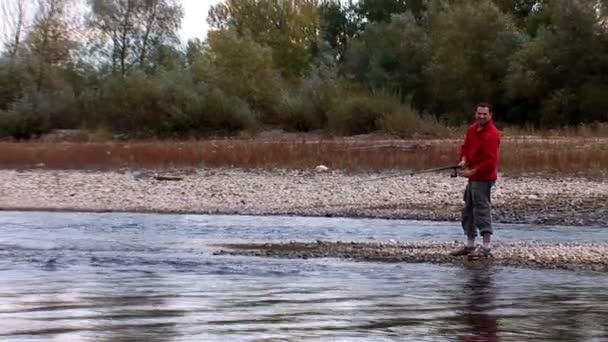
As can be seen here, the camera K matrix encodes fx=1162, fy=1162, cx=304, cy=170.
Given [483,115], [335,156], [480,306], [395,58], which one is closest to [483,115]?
[483,115]

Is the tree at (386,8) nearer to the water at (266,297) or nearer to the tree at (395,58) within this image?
the tree at (395,58)

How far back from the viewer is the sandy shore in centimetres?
2332

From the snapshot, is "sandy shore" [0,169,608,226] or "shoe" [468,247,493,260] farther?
"sandy shore" [0,169,608,226]

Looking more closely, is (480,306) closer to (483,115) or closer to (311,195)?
(483,115)

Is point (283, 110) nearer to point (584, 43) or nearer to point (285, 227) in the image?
point (584, 43)

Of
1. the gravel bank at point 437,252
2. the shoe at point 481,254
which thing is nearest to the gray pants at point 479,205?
the shoe at point 481,254

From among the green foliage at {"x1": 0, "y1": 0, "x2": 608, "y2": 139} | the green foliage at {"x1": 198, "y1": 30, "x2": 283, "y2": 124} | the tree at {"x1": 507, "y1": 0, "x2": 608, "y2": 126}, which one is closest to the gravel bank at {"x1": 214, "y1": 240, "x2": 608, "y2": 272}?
the green foliage at {"x1": 0, "y1": 0, "x2": 608, "y2": 139}

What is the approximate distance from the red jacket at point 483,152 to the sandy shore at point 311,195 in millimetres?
Result: 7024

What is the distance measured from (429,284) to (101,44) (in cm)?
5876

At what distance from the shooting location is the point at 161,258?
15656mm

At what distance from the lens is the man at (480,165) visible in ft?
46.7

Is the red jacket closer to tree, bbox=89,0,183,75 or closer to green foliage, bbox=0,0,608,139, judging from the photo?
green foliage, bbox=0,0,608,139

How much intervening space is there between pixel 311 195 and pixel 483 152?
1310 centimetres

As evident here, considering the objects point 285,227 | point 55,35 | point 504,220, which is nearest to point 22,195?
point 285,227
